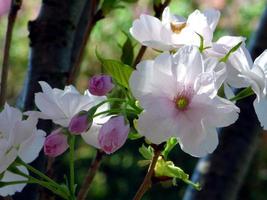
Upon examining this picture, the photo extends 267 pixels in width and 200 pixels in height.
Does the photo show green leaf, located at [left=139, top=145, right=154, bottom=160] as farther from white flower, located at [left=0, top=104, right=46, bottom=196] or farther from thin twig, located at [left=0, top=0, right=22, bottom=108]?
thin twig, located at [left=0, top=0, right=22, bottom=108]

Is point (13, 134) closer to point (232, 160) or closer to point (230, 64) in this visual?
point (230, 64)

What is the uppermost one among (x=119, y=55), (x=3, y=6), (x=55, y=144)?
(x=55, y=144)

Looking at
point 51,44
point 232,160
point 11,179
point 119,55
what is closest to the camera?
point 11,179

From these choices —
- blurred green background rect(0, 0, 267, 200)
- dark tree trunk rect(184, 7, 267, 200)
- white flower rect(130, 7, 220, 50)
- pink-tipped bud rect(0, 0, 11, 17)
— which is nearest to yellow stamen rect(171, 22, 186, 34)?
white flower rect(130, 7, 220, 50)

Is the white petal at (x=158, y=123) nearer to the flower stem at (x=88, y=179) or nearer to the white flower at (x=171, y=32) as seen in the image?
the white flower at (x=171, y=32)

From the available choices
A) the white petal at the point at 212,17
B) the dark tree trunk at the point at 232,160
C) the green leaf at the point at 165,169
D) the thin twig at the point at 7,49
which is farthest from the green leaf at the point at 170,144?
the dark tree trunk at the point at 232,160

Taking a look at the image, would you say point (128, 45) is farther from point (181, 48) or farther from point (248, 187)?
point (248, 187)

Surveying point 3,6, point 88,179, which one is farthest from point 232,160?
point 3,6
